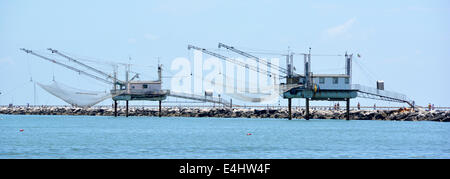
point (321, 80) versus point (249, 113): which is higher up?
point (321, 80)

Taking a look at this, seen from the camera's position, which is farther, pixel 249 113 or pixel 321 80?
pixel 249 113

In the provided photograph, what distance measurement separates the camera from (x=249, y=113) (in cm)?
15050

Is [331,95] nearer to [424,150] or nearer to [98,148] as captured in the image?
[424,150]

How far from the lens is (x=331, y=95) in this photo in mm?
115000

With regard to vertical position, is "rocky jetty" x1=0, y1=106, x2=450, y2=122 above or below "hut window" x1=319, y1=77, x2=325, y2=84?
below

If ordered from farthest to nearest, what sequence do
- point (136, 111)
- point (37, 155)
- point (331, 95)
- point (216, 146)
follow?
point (136, 111), point (331, 95), point (216, 146), point (37, 155)

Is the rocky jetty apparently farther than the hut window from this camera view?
Yes

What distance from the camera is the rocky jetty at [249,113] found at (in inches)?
4857

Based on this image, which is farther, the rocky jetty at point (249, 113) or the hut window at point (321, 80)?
the rocky jetty at point (249, 113)

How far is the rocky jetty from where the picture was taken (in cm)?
12338
